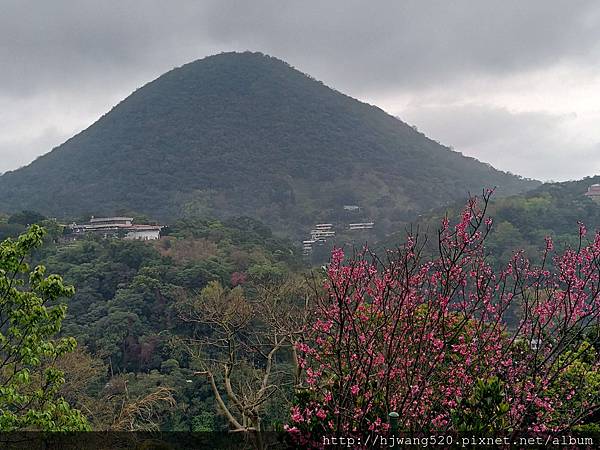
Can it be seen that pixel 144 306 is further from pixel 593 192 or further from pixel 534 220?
pixel 593 192

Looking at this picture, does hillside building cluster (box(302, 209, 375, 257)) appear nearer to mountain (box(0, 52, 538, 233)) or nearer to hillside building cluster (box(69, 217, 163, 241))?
mountain (box(0, 52, 538, 233))

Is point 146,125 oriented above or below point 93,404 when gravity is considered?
above

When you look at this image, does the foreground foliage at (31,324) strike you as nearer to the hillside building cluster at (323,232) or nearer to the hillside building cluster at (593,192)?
the hillside building cluster at (593,192)

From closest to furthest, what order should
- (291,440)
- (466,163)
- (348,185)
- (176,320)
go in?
1. (291,440)
2. (176,320)
3. (348,185)
4. (466,163)

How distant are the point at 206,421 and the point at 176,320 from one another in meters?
7.55

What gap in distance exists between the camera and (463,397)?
143 inches

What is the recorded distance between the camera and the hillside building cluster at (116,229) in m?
40.5

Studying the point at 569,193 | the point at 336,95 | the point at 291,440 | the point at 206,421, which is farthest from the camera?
the point at 336,95

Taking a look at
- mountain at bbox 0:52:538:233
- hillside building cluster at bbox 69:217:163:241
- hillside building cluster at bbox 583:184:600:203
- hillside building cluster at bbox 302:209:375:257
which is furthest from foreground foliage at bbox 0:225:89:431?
mountain at bbox 0:52:538:233

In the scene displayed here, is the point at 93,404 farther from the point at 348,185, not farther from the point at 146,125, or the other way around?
the point at 146,125

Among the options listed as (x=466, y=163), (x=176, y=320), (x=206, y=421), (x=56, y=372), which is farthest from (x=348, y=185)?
(x=56, y=372)

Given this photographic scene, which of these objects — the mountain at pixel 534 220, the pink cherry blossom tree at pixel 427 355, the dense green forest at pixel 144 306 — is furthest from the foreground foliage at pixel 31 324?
the mountain at pixel 534 220

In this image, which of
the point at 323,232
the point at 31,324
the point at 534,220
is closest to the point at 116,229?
the point at 323,232

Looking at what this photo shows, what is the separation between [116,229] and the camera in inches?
1650
